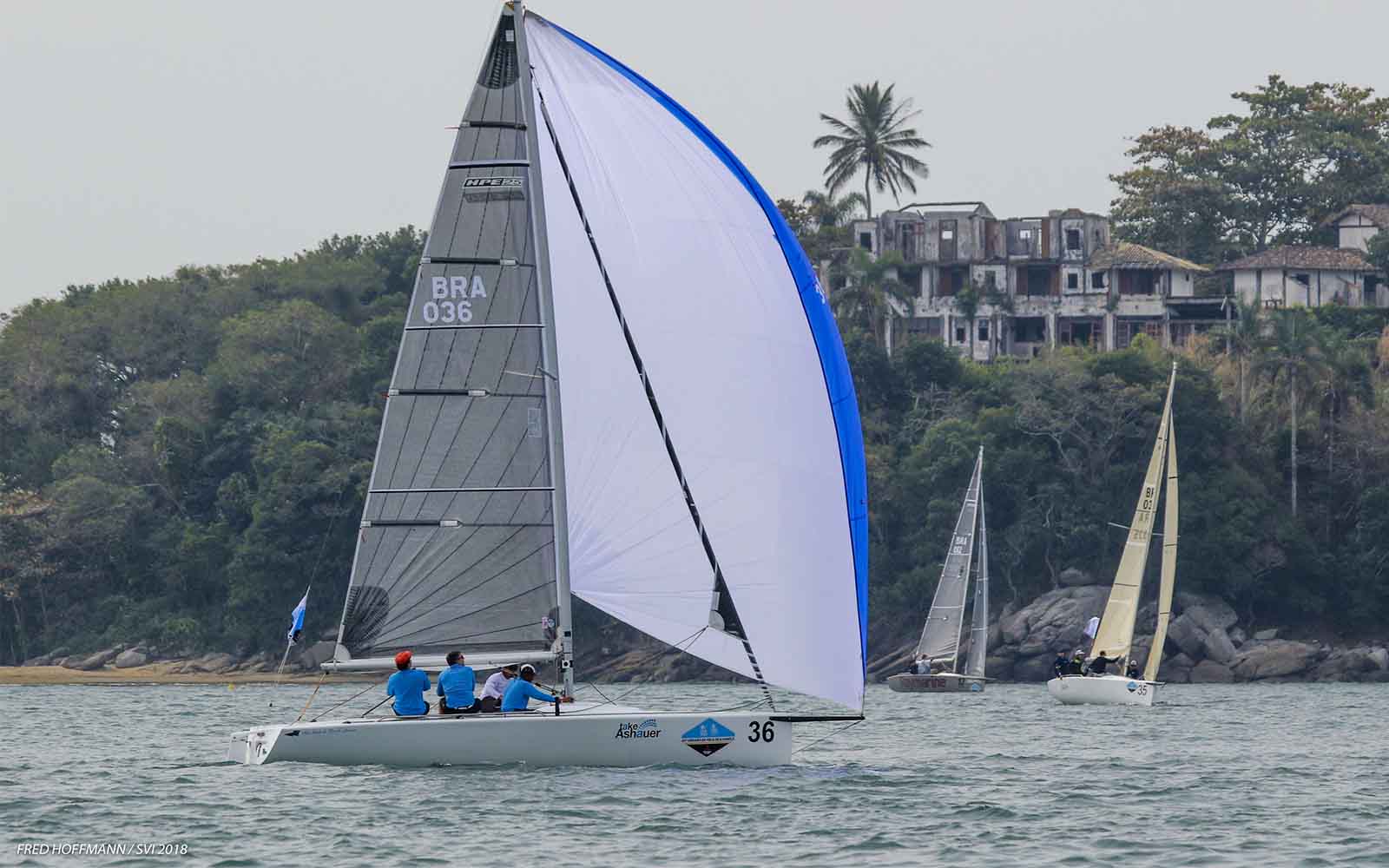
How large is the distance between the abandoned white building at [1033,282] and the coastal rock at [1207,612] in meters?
21.3

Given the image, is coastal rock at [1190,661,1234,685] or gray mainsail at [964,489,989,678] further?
coastal rock at [1190,661,1234,685]

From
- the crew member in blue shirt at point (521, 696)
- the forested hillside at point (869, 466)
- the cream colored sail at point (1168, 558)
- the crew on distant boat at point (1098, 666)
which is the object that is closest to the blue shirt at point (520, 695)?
the crew member in blue shirt at point (521, 696)

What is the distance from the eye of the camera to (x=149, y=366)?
8981 cm

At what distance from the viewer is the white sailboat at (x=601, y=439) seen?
23.5 meters

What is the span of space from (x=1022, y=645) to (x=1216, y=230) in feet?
124

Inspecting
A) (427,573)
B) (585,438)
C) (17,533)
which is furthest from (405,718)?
(17,533)

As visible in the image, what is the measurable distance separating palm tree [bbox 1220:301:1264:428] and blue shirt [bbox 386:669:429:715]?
58798mm

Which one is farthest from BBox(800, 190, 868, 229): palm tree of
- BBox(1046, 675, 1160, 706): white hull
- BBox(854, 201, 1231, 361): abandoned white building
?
BBox(1046, 675, 1160, 706): white hull

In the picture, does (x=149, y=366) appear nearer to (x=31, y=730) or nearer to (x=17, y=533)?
(x=17, y=533)

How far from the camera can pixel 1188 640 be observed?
70562 millimetres

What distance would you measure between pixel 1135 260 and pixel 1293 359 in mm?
16427

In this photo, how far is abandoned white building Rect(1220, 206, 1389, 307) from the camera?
92938mm

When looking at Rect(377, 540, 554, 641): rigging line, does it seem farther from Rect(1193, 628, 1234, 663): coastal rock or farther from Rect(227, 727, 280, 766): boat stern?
Rect(1193, 628, 1234, 663): coastal rock

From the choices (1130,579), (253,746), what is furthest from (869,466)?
(253,746)
